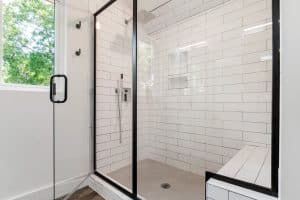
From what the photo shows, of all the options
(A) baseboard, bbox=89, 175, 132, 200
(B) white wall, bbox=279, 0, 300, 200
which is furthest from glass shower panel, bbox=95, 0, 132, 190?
(B) white wall, bbox=279, 0, 300, 200

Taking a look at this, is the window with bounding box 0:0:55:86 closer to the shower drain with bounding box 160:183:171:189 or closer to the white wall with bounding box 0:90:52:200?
the white wall with bounding box 0:90:52:200

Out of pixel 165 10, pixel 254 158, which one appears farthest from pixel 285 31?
pixel 165 10

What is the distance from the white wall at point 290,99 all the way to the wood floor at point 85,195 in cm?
201

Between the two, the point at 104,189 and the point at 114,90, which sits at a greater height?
the point at 114,90

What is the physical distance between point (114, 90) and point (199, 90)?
3.88ft

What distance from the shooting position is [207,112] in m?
2.39

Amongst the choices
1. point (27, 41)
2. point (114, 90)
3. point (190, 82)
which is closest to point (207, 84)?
point (190, 82)

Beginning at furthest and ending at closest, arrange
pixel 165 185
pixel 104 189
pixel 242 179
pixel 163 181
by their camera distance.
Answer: pixel 163 181 → pixel 165 185 → pixel 104 189 → pixel 242 179

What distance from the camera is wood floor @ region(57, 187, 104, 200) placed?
1.90 metres

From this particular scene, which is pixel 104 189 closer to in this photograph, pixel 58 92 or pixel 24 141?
pixel 24 141

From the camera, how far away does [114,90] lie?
252 cm

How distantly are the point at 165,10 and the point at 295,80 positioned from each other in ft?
8.76

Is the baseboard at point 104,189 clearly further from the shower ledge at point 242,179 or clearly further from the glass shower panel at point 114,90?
the shower ledge at point 242,179

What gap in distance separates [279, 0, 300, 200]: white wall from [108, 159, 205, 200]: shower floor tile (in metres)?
1.69
